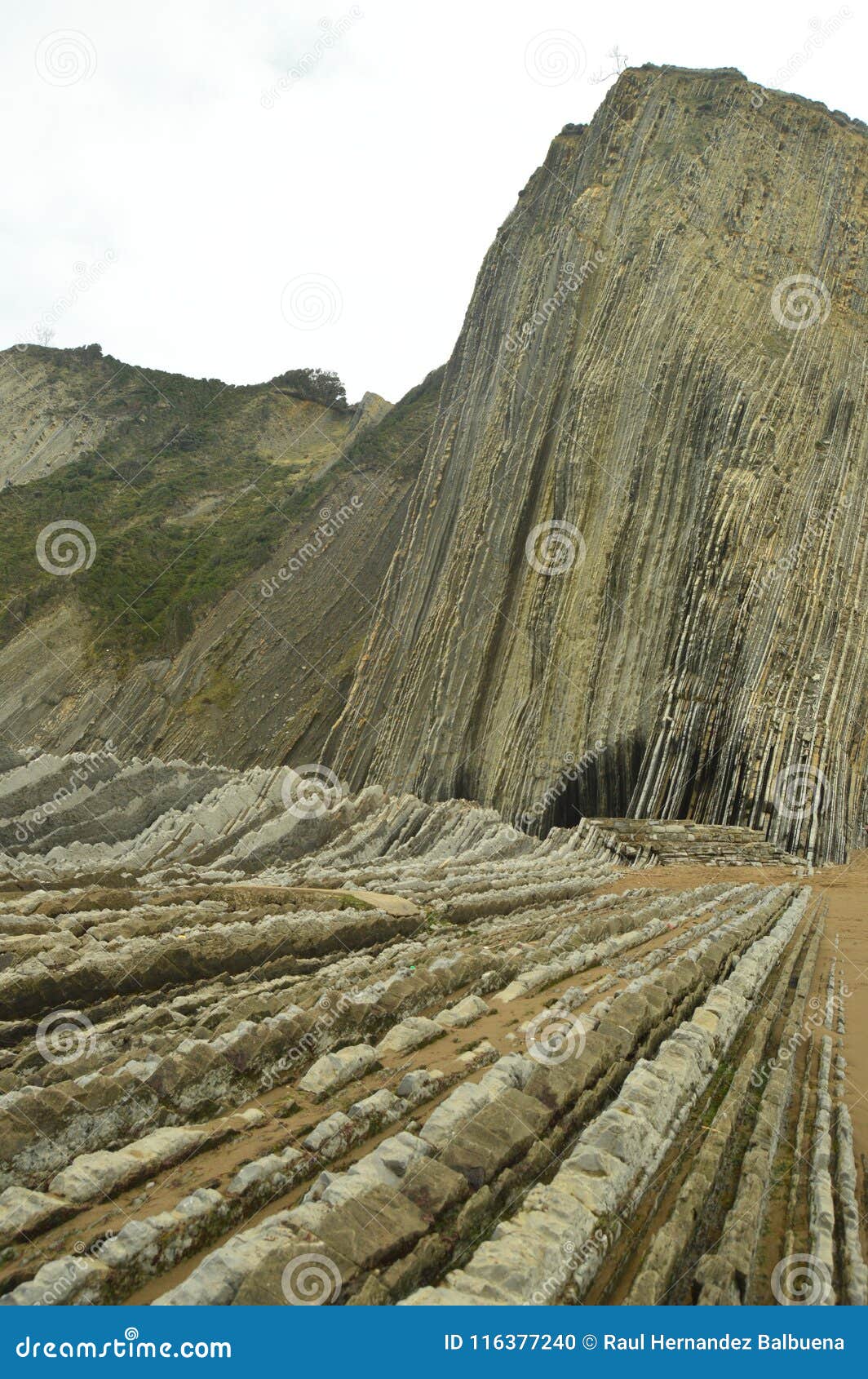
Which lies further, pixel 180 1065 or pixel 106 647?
pixel 106 647

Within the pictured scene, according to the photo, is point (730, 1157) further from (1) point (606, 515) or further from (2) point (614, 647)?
(1) point (606, 515)

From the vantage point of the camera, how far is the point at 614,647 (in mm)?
21266

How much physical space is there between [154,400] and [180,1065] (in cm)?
6675

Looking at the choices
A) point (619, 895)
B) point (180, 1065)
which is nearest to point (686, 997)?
point (180, 1065)
